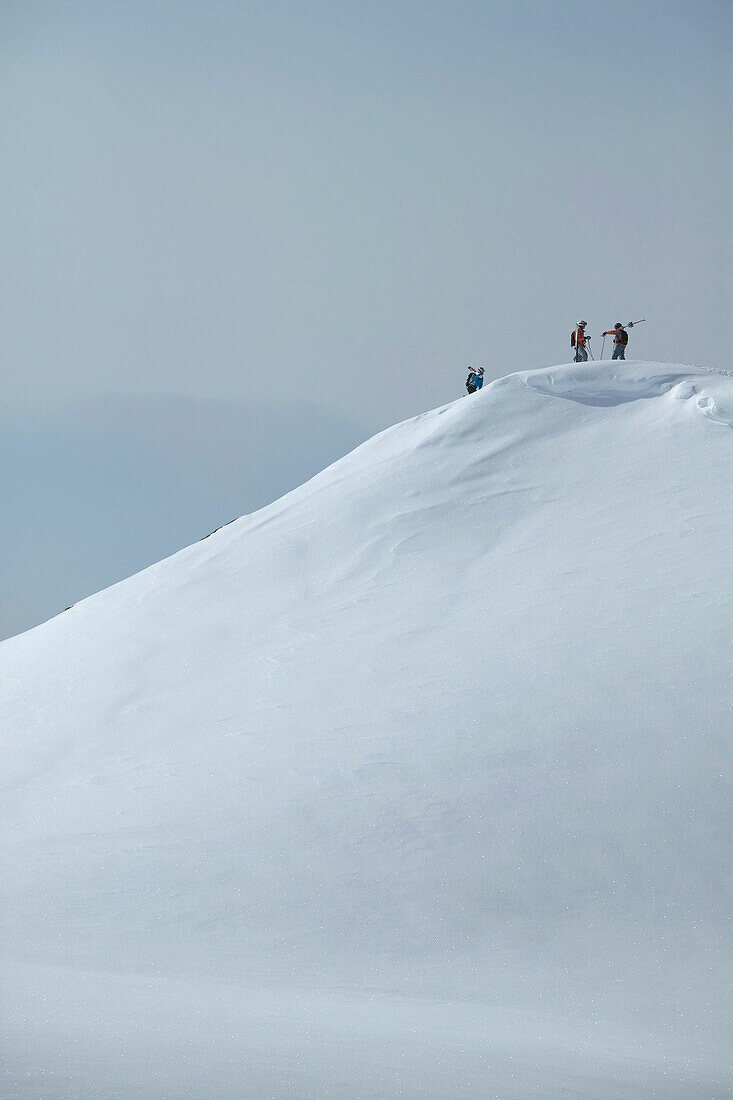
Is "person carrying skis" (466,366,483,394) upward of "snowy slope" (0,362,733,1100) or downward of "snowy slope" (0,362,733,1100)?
upward

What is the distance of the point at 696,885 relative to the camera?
847cm

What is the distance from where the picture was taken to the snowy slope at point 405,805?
6918mm

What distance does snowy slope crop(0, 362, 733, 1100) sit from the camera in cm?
692

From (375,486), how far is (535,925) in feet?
36.4

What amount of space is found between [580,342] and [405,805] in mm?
16664

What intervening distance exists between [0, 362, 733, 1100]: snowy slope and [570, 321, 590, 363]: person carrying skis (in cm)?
631

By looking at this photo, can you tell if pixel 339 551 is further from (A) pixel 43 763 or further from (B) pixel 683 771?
(B) pixel 683 771

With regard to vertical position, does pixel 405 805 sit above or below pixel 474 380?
below

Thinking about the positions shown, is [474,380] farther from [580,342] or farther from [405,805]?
[405,805]

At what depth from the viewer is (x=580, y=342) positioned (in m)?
23.8

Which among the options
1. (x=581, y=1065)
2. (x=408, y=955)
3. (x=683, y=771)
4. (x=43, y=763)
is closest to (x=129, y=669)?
(x=43, y=763)

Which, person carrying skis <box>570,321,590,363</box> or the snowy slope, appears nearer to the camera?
the snowy slope

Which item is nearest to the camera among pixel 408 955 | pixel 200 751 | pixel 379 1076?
pixel 379 1076

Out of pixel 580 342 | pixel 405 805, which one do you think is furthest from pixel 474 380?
pixel 405 805
